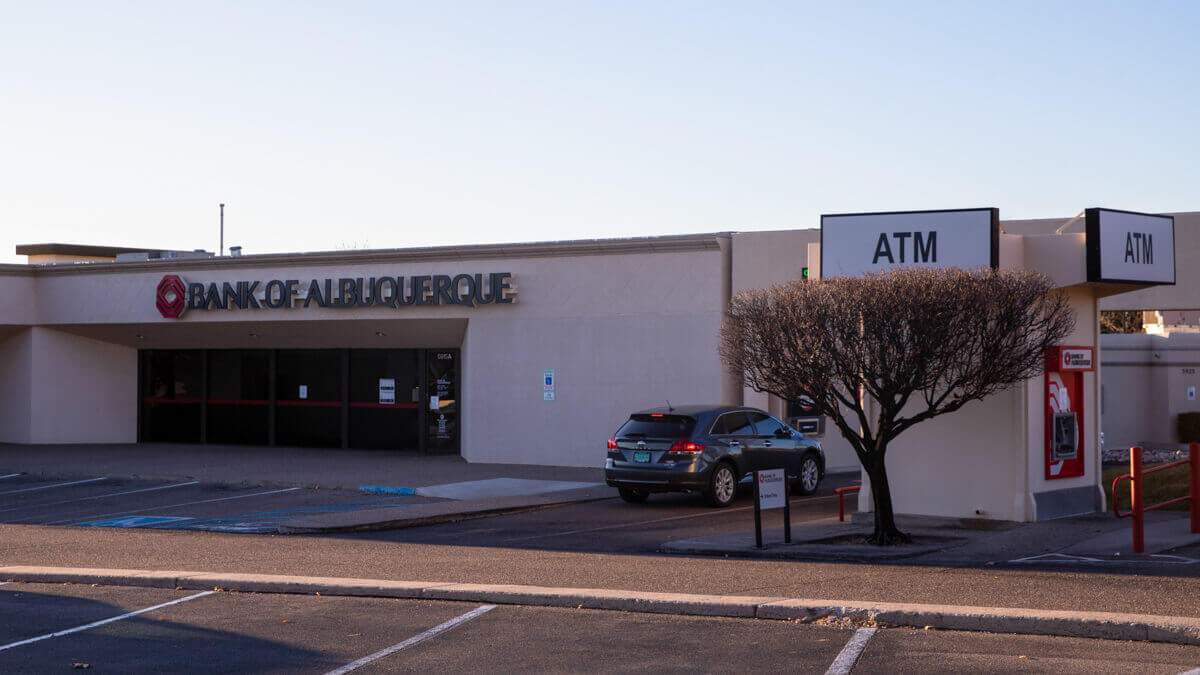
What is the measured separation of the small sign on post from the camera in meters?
13.7

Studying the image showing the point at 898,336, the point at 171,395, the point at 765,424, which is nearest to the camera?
the point at 898,336

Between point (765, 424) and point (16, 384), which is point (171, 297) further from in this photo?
point (765, 424)

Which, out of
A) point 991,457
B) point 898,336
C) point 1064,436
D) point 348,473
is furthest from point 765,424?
point 348,473

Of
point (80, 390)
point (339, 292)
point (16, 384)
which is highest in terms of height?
point (339, 292)

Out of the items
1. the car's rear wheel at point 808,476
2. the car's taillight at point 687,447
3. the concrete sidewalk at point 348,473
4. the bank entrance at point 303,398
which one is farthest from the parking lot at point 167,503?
the bank entrance at point 303,398

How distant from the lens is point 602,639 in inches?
351

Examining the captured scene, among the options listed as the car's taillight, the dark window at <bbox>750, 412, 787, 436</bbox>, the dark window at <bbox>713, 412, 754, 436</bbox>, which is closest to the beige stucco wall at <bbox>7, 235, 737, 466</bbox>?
the dark window at <bbox>750, 412, 787, 436</bbox>

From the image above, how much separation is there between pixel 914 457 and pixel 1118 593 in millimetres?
6019

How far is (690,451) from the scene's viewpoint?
1808 centimetres

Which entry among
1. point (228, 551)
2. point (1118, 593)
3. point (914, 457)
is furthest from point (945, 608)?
point (228, 551)

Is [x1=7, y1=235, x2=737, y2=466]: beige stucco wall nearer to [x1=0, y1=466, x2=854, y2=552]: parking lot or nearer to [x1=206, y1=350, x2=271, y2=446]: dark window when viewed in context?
[x1=206, y1=350, x2=271, y2=446]: dark window

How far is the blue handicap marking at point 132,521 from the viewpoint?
690 inches

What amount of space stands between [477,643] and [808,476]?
40.6 feet

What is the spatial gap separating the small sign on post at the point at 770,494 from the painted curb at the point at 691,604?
3508mm
